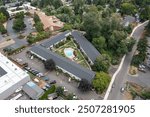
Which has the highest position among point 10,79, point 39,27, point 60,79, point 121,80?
point 39,27

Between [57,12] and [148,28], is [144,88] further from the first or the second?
[57,12]

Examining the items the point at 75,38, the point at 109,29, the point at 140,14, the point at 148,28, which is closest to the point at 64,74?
the point at 75,38

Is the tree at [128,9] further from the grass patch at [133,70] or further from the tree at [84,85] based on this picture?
the tree at [84,85]

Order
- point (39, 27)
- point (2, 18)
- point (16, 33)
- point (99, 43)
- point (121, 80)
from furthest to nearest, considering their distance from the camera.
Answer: point (2, 18), point (16, 33), point (39, 27), point (99, 43), point (121, 80)

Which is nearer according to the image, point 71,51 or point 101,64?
point 101,64

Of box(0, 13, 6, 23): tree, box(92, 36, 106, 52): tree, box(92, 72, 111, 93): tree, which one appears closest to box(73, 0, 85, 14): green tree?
box(0, 13, 6, 23): tree

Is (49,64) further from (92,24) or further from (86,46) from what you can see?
(92,24)

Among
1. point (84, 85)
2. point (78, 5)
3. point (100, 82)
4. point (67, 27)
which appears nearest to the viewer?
point (84, 85)

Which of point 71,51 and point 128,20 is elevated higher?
point 128,20

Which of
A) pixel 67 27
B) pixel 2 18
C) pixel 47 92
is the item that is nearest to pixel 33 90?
pixel 47 92
